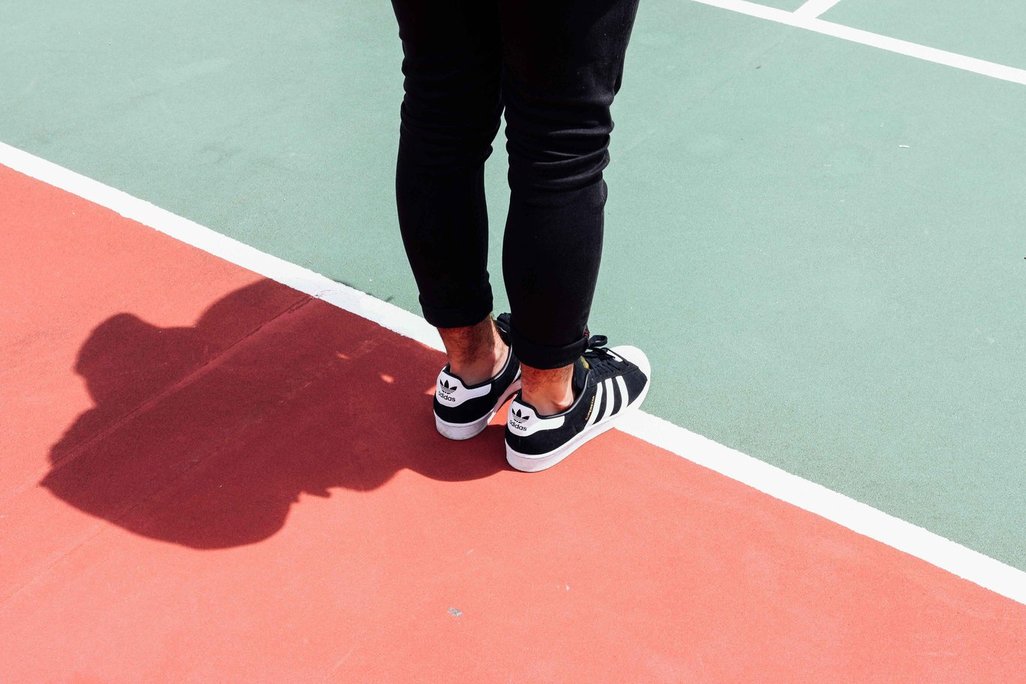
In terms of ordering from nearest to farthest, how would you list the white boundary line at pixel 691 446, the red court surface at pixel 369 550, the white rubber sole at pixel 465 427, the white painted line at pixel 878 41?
1. the red court surface at pixel 369 550
2. the white boundary line at pixel 691 446
3. the white rubber sole at pixel 465 427
4. the white painted line at pixel 878 41

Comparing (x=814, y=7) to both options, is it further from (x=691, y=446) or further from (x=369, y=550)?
(x=369, y=550)

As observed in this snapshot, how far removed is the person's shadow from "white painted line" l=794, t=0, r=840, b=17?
8.71 feet

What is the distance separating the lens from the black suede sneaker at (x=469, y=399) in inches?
86.5

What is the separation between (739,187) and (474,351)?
4.48 ft

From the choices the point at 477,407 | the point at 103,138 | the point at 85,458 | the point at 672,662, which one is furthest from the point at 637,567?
the point at 103,138

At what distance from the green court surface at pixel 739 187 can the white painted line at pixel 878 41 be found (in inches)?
2.7

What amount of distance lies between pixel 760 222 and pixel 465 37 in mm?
1526

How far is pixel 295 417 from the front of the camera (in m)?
2.33

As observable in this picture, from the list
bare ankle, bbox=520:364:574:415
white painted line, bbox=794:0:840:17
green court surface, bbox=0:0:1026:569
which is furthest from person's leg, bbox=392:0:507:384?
white painted line, bbox=794:0:840:17

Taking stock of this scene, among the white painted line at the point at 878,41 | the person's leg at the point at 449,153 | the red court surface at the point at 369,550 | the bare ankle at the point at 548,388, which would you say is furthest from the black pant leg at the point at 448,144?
the white painted line at the point at 878,41

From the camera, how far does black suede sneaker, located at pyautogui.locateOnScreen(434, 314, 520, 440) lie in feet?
7.21

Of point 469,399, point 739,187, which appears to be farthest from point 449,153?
point 739,187

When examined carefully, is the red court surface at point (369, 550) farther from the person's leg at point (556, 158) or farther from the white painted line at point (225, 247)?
the person's leg at point (556, 158)

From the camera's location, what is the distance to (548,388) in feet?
6.86
